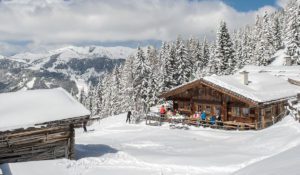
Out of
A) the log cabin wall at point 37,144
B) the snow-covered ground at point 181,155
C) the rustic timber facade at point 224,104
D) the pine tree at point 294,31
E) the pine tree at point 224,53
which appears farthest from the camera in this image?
the pine tree at point 294,31

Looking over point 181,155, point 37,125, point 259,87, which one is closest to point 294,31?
point 259,87

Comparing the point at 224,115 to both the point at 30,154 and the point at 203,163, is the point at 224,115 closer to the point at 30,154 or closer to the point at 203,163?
the point at 203,163

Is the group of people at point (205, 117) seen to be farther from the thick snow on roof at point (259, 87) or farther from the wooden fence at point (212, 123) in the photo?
the thick snow on roof at point (259, 87)

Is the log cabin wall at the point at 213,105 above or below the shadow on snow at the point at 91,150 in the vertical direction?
above

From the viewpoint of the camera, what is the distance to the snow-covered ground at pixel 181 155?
2023cm

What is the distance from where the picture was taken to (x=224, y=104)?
3903cm

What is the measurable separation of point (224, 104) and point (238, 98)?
237cm

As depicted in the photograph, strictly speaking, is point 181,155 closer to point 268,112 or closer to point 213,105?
point 213,105

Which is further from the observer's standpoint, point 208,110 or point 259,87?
point 259,87

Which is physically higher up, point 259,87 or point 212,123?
point 259,87

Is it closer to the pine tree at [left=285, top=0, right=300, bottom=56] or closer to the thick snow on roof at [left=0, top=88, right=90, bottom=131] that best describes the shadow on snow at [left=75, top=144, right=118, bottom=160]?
the thick snow on roof at [left=0, top=88, right=90, bottom=131]

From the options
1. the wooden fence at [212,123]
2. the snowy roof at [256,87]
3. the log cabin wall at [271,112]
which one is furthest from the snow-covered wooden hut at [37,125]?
the log cabin wall at [271,112]

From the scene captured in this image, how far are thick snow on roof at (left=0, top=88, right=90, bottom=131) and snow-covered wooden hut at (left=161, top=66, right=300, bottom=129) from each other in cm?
1773

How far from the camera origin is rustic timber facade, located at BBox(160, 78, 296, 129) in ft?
122
